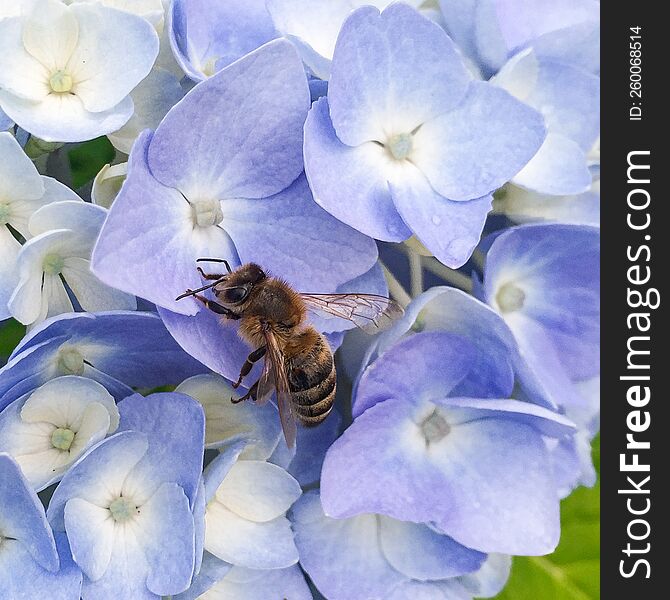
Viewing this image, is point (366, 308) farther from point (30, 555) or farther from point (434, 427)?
point (30, 555)

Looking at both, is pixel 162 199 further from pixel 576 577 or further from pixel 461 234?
pixel 576 577

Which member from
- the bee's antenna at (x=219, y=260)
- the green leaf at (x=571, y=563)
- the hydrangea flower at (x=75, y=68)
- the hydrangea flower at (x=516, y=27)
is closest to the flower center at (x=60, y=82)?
the hydrangea flower at (x=75, y=68)

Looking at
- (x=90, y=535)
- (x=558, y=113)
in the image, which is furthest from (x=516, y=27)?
(x=90, y=535)

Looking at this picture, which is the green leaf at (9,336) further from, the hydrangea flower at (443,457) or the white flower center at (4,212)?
the hydrangea flower at (443,457)

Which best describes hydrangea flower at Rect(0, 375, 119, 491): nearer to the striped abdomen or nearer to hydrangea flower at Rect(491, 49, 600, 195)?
the striped abdomen

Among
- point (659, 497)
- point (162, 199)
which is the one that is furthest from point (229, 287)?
point (659, 497)
